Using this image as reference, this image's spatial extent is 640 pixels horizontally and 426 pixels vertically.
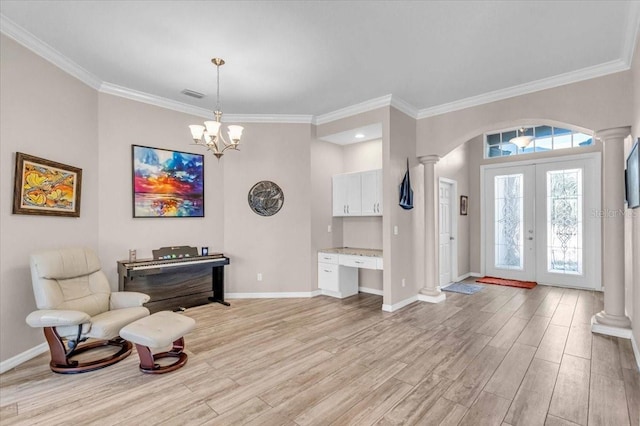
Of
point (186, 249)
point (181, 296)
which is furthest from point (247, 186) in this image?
point (181, 296)

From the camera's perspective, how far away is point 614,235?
3520mm

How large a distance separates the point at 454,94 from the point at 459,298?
123 inches

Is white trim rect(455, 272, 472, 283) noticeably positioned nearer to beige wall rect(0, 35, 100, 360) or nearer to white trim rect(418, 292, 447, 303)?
white trim rect(418, 292, 447, 303)

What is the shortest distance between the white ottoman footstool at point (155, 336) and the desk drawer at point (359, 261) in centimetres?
261

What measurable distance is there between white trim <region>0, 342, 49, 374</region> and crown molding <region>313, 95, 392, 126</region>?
14.6 ft

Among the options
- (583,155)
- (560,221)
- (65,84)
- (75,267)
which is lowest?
(75,267)

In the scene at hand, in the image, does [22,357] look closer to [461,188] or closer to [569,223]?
[461,188]

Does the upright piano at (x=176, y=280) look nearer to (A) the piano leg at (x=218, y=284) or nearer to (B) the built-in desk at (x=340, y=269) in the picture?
(A) the piano leg at (x=218, y=284)

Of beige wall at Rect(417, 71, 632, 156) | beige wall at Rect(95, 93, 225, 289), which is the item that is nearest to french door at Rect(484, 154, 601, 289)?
beige wall at Rect(417, 71, 632, 156)

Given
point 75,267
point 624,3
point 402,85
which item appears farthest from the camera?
point 402,85

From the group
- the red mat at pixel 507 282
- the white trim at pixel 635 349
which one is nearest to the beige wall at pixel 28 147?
the white trim at pixel 635 349

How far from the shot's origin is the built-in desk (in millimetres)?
4938

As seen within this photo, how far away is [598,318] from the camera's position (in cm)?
365

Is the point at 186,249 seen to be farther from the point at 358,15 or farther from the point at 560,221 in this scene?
the point at 560,221
